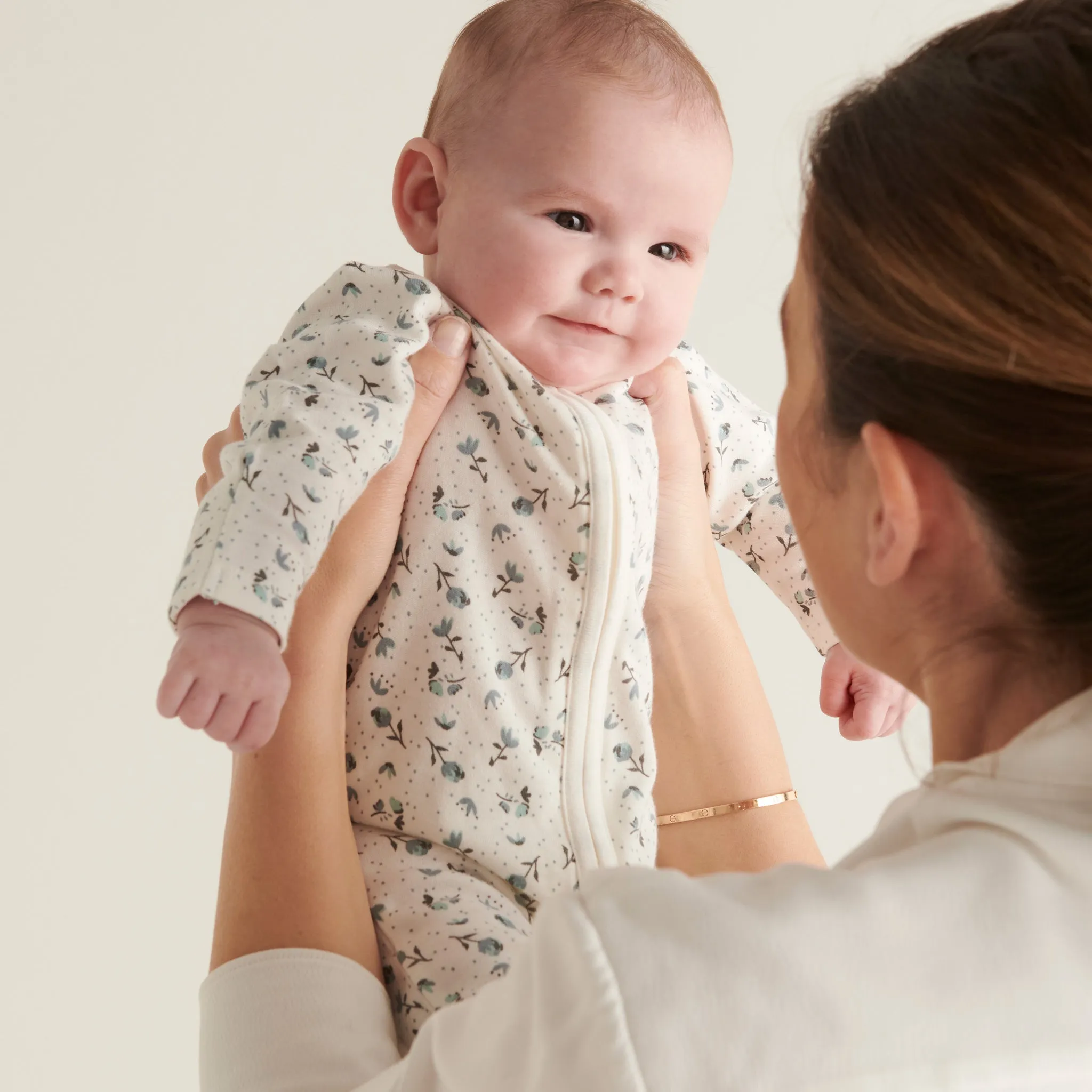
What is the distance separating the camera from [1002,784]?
0.60 meters

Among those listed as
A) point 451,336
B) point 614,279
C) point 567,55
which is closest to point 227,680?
point 451,336

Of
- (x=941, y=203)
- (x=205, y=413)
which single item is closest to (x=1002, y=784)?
(x=941, y=203)

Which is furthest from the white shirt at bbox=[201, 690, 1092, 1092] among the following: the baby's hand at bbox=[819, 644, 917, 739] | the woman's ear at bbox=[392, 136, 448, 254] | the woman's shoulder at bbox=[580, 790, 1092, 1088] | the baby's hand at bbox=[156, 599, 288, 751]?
the woman's ear at bbox=[392, 136, 448, 254]

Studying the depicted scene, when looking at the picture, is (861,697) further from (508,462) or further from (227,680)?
(227,680)

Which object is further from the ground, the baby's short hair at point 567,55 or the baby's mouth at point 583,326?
the baby's short hair at point 567,55

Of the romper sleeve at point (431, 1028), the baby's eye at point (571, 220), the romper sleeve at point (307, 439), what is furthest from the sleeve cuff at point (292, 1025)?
the baby's eye at point (571, 220)

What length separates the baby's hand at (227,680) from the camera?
0.77 metres

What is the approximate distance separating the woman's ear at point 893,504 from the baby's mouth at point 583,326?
1.55ft

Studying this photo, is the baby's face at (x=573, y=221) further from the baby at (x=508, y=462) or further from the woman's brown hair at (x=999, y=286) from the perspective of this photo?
the woman's brown hair at (x=999, y=286)

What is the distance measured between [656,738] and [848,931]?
0.65 meters

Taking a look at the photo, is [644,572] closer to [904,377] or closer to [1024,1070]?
[904,377]

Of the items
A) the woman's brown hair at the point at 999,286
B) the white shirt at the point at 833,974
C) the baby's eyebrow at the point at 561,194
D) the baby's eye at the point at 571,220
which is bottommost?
the white shirt at the point at 833,974

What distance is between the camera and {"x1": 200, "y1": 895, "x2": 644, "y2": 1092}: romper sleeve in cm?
53

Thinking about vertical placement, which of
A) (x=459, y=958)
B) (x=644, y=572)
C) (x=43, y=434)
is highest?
(x=43, y=434)
